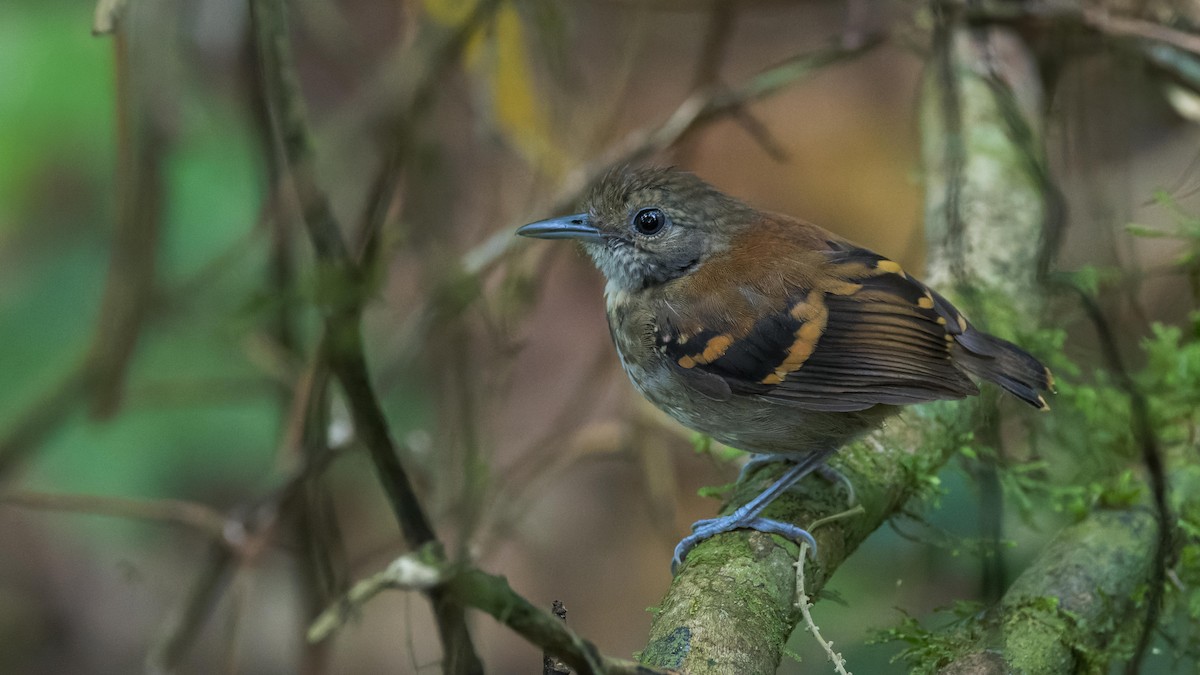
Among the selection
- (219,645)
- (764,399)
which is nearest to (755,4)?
(764,399)

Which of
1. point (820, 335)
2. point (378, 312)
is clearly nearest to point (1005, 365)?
point (820, 335)

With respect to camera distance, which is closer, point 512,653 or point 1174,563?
point 1174,563

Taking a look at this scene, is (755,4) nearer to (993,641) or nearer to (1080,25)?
(1080,25)

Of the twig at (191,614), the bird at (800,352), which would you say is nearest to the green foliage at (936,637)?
the bird at (800,352)

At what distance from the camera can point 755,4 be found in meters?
4.82

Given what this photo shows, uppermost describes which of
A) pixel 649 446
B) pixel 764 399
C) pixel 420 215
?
pixel 420 215

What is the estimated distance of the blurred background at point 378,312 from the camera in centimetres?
311

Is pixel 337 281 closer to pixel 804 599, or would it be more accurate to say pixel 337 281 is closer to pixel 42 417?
pixel 42 417

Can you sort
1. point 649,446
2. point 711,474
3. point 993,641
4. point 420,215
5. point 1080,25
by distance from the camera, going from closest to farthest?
point 993,641 → point 420,215 → point 1080,25 → point 649,446 → point 711,474

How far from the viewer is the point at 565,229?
3.06 metres

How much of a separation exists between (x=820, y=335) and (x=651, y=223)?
62cm

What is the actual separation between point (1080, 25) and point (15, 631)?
15.8 ft

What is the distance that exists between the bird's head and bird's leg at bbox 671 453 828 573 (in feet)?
2.12

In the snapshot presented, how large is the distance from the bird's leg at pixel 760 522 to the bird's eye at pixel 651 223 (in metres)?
0.76
